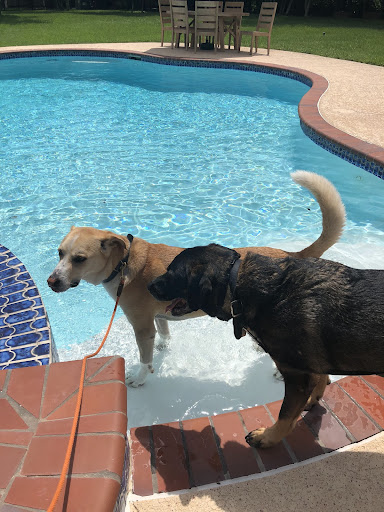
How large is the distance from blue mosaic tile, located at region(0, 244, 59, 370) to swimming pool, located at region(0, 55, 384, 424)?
1018 millimetres

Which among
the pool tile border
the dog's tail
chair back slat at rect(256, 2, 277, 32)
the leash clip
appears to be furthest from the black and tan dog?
chair back slat at rect(256, 2, 277, 32)

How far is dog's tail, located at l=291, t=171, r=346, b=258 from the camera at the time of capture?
314cm

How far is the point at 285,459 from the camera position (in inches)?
100.0

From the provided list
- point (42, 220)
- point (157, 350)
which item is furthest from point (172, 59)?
point (157, 350)

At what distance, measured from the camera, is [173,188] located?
26.3 feet

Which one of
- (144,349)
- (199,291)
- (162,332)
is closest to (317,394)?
(199,291)

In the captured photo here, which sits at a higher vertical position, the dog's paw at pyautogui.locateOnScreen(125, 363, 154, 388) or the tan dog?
the tan dog

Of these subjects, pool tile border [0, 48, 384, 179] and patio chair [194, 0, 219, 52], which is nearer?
pool tile border [0, 48, 384, 179]

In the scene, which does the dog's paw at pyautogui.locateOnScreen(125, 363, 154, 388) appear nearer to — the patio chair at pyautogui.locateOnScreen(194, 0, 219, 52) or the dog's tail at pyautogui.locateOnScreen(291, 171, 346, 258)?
the dog's tail at pyautogui.locateOnScreen(291, 171, 346, 258)

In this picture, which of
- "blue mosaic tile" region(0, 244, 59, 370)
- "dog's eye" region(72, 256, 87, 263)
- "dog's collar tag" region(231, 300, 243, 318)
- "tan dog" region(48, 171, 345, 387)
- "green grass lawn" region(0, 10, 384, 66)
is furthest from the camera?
"green grass lawn" region(0, 10, 384, 66)

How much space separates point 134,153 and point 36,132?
2.90 meters

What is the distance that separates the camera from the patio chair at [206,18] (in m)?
16.6

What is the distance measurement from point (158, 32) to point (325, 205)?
25.2 m

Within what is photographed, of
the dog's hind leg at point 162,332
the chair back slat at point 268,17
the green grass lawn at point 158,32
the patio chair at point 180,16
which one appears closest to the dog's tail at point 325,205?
the dog's hind leg at point 162,332
